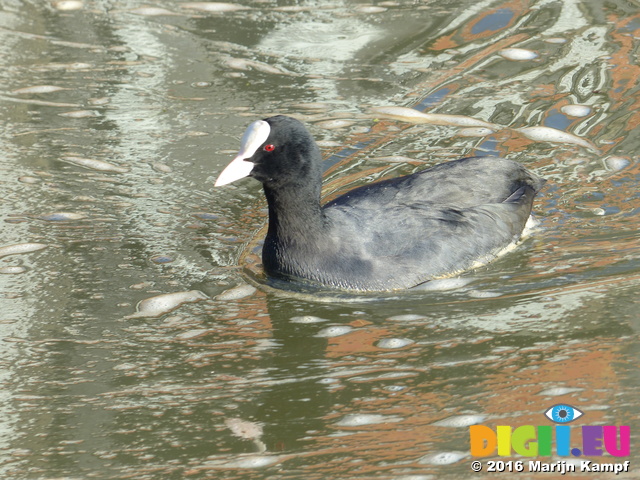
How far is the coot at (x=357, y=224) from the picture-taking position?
171 inches

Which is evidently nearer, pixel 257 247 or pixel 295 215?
pixel 295 215

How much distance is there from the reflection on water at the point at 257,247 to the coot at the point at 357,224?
0.14 meters

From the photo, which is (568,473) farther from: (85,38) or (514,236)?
(85,38)

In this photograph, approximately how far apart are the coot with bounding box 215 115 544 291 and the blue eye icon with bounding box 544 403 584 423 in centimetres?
136

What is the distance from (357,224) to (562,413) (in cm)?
168

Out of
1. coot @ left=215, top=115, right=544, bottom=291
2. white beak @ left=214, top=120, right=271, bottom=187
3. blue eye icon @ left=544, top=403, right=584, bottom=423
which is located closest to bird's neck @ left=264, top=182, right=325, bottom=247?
coot @ left=215, top=115, right=544, bottom=291

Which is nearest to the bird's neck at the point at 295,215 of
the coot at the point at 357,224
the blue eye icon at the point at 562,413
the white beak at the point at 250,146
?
the coot at the point at 357,224

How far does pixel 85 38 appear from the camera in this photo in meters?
7.53

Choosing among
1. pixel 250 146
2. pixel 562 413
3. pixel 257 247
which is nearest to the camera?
pixel 562 413

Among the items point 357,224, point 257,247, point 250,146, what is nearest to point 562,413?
point 357,224

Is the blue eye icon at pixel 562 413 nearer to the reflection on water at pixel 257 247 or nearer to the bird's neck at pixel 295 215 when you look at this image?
the reflection on water at pixel 257 247

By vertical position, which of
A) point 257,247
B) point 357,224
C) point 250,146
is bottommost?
point 257,247

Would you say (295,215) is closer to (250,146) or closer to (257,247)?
(250,146)

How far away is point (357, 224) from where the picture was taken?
4.57 meters
